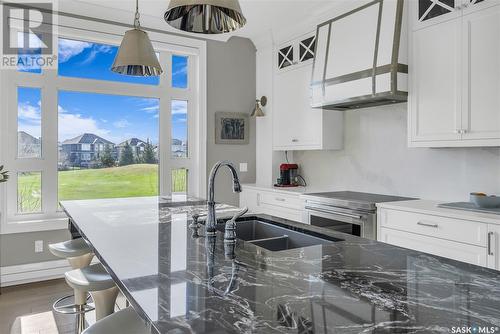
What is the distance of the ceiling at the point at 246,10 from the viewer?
380cm

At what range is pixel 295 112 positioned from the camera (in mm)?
4254

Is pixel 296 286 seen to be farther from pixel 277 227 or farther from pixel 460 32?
pixel 460 32

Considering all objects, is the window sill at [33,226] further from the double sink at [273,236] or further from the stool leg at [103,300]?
the double sink at [273,236]

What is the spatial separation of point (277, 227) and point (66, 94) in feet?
10.4

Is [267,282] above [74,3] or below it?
below

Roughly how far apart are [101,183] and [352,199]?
111 inches

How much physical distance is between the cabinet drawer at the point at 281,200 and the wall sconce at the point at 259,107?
40.6 inches

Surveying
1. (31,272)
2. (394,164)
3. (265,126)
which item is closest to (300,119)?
(265,126)

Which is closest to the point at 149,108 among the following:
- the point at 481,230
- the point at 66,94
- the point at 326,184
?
the point at 66,94

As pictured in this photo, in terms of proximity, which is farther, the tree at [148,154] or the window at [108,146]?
the tree at [148,154]

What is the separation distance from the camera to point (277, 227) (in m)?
1.99

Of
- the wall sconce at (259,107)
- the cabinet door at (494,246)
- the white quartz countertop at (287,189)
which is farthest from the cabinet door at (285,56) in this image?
the cabinet door at (494,246)

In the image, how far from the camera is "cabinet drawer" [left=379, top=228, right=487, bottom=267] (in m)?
2.27

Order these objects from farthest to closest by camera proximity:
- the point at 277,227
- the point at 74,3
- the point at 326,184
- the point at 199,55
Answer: the point at 199,55, the point at 326,184, the point at 74,3, the point at 277,227
